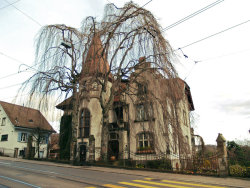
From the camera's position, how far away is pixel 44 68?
11.2m

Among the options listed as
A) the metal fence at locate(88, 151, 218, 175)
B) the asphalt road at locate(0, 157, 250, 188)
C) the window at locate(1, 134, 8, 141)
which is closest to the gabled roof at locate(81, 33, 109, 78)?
the asphalt road at locate(0, 157, 250, 188)

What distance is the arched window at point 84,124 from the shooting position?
21031mm

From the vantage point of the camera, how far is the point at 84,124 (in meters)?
21.5

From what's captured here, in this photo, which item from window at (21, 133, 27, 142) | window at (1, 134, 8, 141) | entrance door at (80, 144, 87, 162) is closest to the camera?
entrance door at (80, 144, 87, 162)

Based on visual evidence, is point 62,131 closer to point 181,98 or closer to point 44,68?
point 44,68

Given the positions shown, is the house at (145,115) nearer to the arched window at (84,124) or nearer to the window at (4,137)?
the arched window at (84,124)

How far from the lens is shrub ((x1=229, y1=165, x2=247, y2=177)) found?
10414 mm

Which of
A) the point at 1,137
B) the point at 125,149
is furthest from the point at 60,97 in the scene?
the point at 1,137

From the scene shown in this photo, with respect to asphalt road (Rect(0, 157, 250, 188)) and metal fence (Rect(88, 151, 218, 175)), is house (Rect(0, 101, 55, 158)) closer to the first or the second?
metal fence (Rect(88, 151, 218, 175))

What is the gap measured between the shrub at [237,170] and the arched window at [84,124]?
Answer: 1423 centimetres

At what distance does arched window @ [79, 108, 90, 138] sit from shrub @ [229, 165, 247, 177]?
14.2 meters

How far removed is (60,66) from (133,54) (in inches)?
197

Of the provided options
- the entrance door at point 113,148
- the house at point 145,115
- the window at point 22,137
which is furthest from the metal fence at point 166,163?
the window at point 22,137

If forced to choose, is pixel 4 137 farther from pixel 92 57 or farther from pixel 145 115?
pixel 145 115
